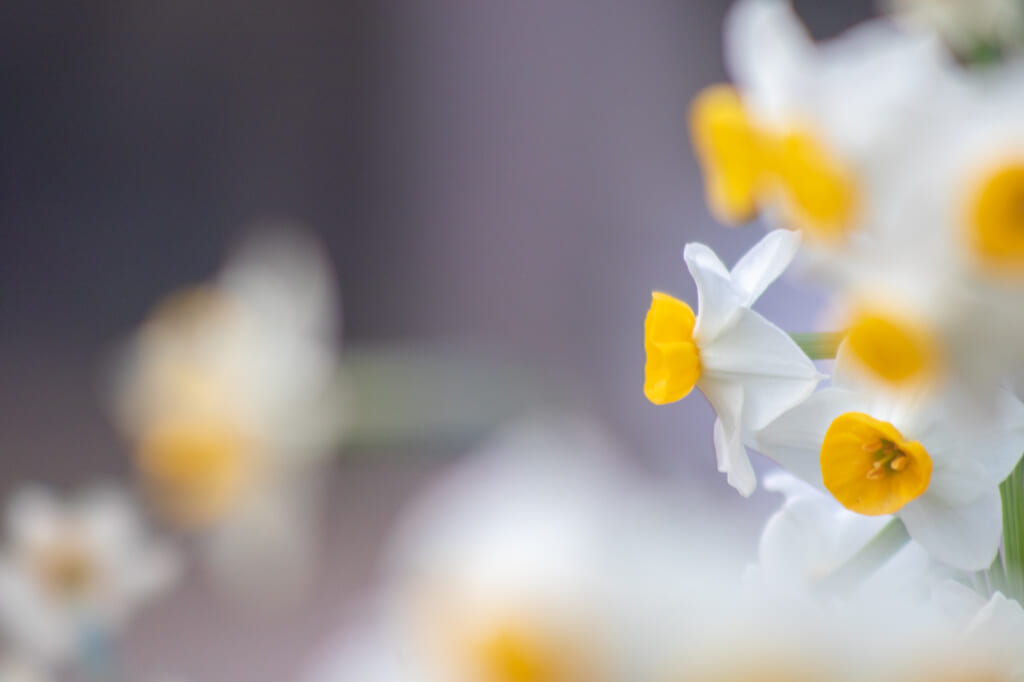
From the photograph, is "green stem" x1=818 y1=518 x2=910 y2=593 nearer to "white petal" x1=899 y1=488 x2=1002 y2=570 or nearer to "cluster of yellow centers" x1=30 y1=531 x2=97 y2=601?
"white petal" x1=899 y1=488 x2=1002 y2=570

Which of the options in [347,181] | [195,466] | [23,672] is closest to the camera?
[23,672]

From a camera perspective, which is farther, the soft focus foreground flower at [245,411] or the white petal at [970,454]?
the soft focus foreground flower at [245,411]

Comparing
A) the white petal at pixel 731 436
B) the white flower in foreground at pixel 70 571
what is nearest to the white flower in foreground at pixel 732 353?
the white petal at pixel 731 436

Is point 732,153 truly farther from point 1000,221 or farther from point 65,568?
point 65,568

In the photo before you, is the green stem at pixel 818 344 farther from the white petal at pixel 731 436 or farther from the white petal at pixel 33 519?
the white petal at pixel 33 519

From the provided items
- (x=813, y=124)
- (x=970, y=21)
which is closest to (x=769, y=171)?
(x=813, y=124)
